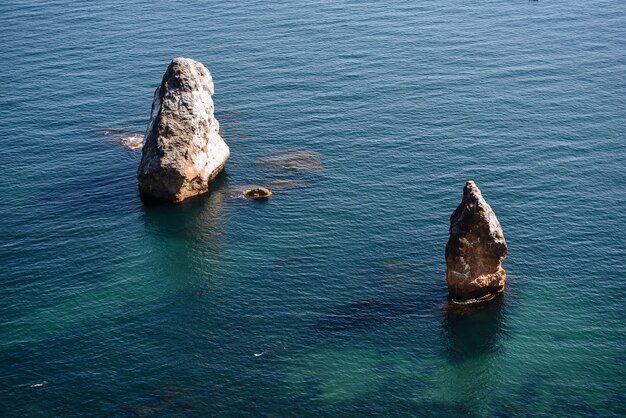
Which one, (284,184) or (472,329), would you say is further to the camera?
(284,184)

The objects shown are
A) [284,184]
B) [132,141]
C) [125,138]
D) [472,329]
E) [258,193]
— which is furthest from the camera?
[125,138]

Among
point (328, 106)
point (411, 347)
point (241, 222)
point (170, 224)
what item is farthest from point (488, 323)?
point (328, 106)

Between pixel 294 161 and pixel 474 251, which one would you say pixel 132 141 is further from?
pixel 474 251

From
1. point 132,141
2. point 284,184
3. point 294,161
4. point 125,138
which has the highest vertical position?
point 125,138

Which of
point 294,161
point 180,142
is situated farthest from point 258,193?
point 294,161

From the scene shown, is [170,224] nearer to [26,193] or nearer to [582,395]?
[26,193]

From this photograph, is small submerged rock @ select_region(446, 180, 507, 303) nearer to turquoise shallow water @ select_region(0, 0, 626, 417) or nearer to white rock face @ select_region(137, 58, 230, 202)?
turquoise shallow water @ select_region(0, 0, 626, 417)

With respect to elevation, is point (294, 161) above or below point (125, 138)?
below
